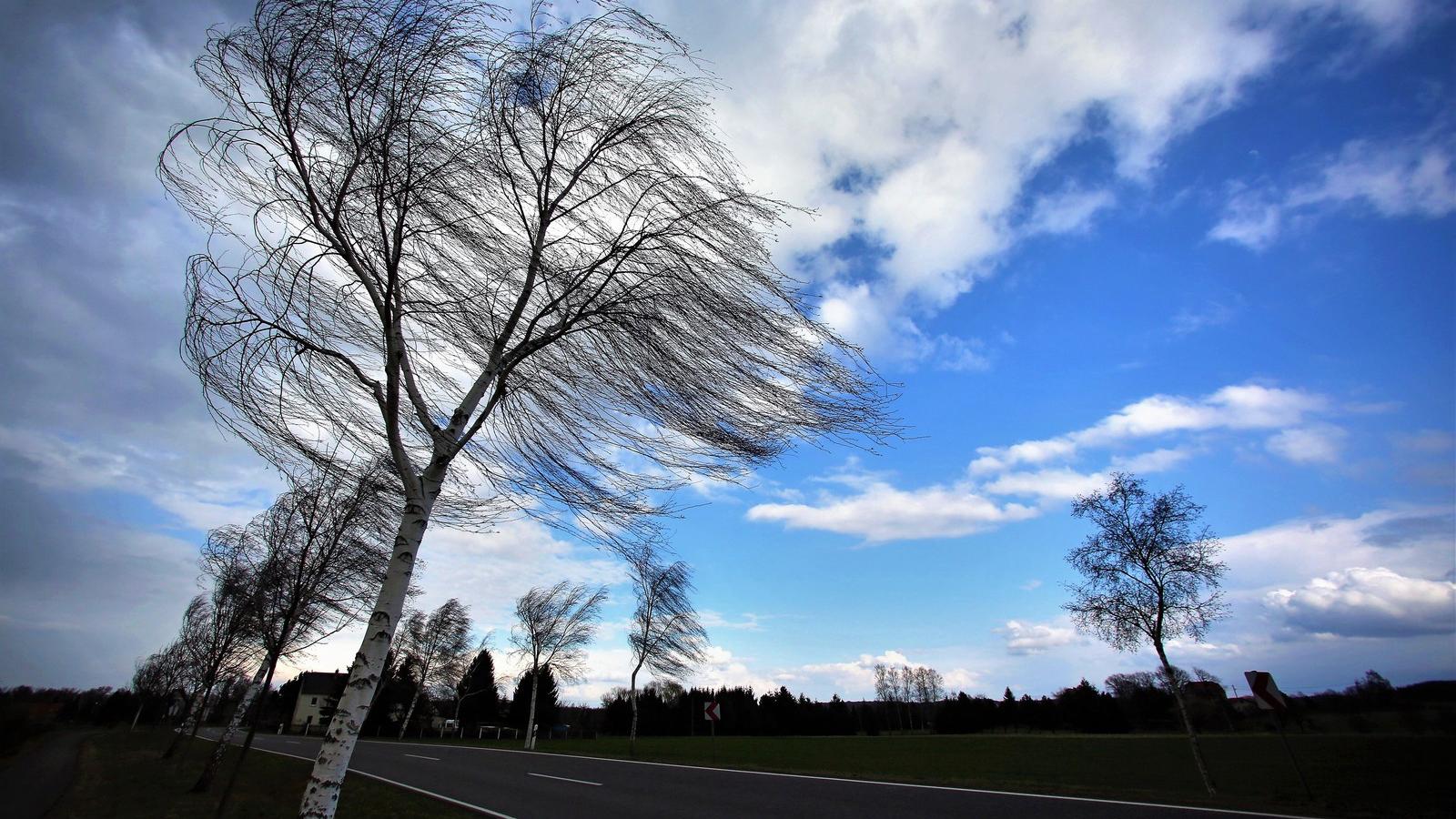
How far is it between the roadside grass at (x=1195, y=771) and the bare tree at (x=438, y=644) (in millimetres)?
34524

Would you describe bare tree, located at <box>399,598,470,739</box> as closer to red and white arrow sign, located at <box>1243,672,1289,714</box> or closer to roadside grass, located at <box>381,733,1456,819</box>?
roadside grass, located at <box>381,733,1456,819</box>

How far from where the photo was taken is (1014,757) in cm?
3291

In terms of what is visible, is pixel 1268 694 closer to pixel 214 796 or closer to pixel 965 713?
pixel 214 796

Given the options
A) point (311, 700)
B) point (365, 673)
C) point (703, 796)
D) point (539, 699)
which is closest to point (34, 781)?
point (703, 796)

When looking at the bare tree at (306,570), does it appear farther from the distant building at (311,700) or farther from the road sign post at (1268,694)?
the distant building at (311,700)

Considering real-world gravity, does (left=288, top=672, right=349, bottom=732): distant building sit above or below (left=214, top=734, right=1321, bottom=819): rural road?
above

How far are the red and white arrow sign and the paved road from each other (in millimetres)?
26506

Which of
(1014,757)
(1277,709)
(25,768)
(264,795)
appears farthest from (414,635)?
(1277,709)

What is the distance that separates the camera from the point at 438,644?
5944 centimetres

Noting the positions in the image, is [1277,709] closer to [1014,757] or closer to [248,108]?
[248,108]

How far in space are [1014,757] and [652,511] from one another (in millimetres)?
36322

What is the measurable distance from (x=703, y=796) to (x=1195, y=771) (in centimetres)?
2312

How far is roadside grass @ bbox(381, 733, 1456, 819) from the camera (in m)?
11.6

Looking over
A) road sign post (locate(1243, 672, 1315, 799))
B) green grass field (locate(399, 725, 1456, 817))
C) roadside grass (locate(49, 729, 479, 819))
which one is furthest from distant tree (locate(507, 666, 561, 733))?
road sign post (locate(1243, 672, 1315, 799))
